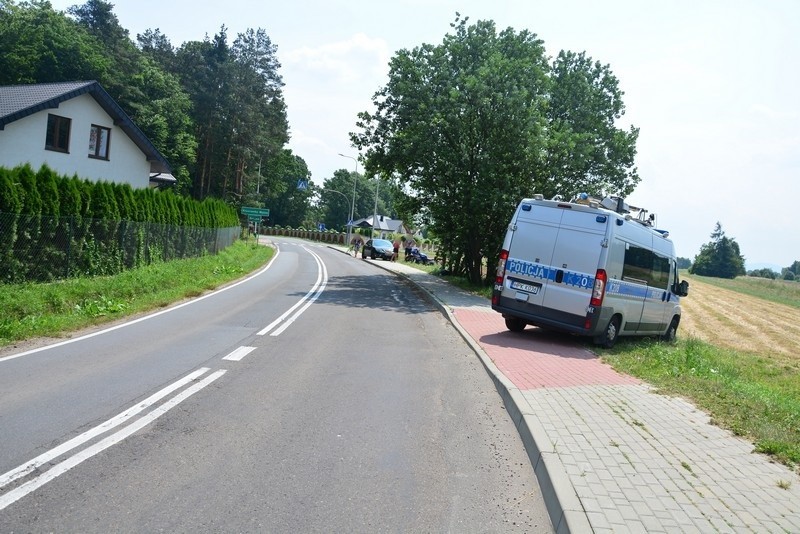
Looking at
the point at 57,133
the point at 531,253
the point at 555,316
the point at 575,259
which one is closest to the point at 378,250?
the point at 57,133

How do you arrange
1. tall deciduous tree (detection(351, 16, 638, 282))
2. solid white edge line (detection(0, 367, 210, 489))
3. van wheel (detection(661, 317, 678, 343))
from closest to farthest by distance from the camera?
solid white edge line (detection(0, 367, 210, 489)) < van wheel (detection(661, 317, 678, 343)) < tall deciduous tree (detection(351, 16, 638, 282))

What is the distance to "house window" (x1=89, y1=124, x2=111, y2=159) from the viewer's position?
30.0 m

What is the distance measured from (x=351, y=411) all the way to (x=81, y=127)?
2773cm

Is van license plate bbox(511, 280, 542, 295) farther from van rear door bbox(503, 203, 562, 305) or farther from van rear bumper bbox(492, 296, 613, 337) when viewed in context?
van rear bumper bbox(492, 296, 613, 337)

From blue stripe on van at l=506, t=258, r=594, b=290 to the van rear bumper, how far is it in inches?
21.1

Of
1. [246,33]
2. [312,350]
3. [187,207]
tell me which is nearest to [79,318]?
[312,350]

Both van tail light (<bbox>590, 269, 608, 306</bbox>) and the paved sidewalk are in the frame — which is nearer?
the paved sidewalk

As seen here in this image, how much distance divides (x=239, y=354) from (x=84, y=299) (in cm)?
621

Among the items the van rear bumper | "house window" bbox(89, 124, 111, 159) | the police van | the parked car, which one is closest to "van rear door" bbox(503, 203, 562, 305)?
the police van

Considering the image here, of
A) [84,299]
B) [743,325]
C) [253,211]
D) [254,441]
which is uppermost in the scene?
[253,211]

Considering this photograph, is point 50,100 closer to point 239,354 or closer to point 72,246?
point 72,246

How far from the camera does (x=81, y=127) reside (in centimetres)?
2903

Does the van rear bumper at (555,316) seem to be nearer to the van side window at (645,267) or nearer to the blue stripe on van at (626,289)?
the blue stripe on van at (626,289)

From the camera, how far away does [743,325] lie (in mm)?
27531
